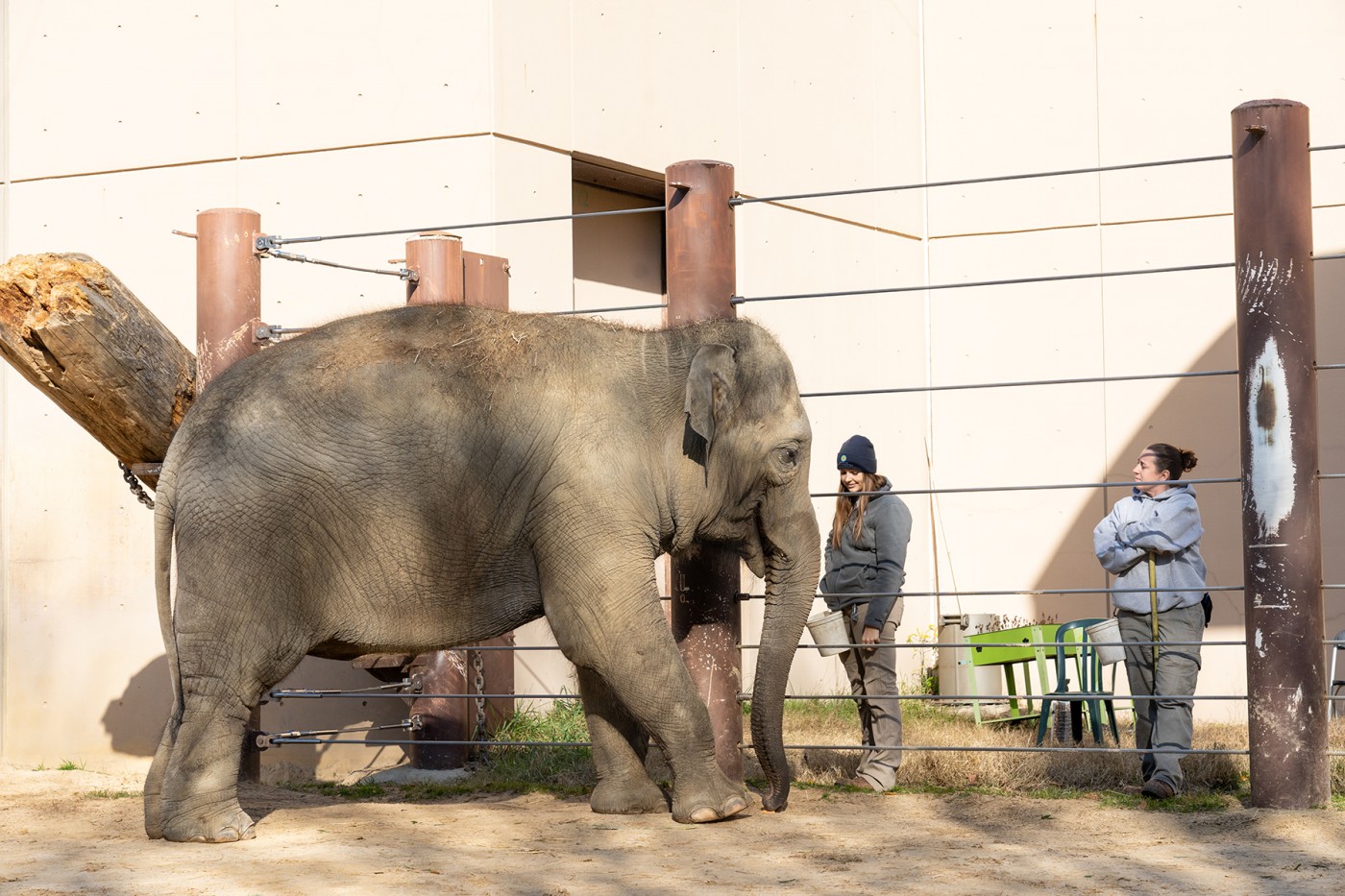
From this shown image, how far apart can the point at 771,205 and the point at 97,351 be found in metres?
5.59

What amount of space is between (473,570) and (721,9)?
19.3 feet

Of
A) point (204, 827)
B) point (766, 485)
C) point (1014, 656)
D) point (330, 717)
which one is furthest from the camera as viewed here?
point (1014, 656)

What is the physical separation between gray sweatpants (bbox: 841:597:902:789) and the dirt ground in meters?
0.55

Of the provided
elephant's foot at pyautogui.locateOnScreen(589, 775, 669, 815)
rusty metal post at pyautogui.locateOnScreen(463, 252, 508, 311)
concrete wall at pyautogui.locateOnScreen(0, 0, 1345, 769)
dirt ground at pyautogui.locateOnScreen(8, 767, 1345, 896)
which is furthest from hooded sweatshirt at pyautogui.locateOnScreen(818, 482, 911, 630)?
concrete wall at pyautogui.locateOnScreen(0, 0, 1345, 769)

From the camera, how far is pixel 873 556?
24.0 ft

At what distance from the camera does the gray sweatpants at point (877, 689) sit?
6793mm

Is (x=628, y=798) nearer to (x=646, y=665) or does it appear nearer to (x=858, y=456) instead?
(x=646, y=665)

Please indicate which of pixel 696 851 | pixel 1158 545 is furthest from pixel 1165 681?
pixel 696 851

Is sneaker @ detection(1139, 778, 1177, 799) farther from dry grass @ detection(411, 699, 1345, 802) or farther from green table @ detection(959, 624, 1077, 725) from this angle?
green table @ detection(959, 624, 1077, 725)

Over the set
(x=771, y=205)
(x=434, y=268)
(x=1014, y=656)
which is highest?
(x=771, y=205)

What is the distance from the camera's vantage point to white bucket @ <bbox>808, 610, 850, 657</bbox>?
680 centimetres

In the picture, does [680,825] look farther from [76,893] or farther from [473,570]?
[76,893]

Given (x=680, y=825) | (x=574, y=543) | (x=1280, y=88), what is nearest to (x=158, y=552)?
(x=574, y=543)

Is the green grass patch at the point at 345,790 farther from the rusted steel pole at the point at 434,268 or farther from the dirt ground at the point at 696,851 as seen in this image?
the rusted steel pole at the point at 434,268
